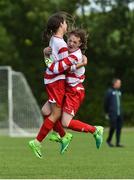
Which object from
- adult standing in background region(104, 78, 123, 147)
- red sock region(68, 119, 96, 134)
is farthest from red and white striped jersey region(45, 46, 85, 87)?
adult standing in background region(104, 78, 123, 147)

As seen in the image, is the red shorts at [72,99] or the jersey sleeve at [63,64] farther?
the red shorts at [72,99]

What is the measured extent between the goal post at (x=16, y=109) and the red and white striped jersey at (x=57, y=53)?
69.4 feet

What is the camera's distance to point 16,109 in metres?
33.4

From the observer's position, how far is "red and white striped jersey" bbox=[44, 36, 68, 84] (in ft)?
36.5

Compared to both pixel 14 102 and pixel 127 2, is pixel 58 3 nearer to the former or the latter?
pixel 127 2

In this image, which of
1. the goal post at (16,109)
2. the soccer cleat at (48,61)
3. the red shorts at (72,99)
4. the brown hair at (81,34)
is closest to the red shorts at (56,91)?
the red shorts at (72,99)

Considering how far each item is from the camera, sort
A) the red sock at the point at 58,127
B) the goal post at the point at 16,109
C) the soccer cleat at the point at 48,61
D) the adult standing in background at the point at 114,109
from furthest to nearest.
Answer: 1. the goal post at the point at 16,109
2. the adult standing in background at the point at 114,109
3. the red sock at the point at 58,127
4. the soccer cleat at the point at 48,61

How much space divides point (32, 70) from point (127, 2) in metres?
7.42

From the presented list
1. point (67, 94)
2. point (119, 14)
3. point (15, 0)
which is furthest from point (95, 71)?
point (67, 94)

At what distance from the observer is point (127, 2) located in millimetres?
48969

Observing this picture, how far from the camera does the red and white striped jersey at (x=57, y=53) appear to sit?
1112cm

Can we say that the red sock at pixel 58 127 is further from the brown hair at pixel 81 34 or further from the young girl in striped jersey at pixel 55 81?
the brown hair at pixel 81 34

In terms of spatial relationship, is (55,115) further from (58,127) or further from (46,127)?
(58,127)

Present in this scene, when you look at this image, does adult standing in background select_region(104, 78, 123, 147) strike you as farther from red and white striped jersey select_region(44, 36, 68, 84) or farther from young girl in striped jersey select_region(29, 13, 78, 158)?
red and white striped jersey select_region(44, 36, 68, 84)
